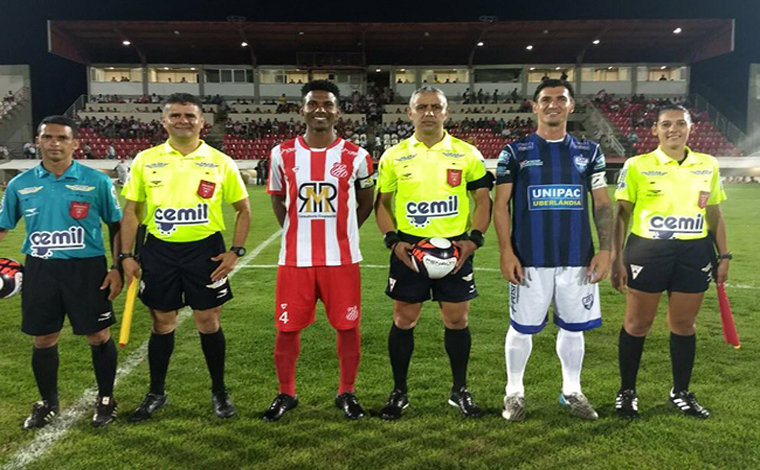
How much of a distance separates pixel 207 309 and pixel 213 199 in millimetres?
693

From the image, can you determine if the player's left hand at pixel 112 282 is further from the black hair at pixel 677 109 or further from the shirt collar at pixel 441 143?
the black hair at pixel 677 109

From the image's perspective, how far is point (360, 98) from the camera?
130 ft

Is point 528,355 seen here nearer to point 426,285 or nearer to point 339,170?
point 426,285

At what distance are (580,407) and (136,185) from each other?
3.08m

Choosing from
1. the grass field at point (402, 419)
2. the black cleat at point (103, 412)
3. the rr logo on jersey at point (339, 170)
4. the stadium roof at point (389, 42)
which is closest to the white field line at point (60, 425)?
the grass field at point (402, 419)

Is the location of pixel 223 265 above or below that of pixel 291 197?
below

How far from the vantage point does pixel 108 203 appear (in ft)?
11.4

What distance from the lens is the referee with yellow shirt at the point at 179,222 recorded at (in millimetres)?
3424

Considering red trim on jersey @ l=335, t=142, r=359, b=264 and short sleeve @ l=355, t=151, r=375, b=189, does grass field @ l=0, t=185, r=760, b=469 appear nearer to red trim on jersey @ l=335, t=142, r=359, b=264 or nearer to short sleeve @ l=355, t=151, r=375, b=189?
red trim on jersey @ l=335, t=142, r=359, b=264

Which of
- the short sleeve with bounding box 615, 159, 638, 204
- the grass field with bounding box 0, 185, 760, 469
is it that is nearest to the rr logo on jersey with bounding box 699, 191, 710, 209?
the short sleeve with bounding box 615, 159, 638, 204

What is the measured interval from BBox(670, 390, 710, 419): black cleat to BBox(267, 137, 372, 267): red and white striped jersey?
2.29 m

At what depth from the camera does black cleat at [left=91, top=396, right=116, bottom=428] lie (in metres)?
3.47

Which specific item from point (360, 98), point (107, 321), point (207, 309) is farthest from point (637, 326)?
point (360, 98)

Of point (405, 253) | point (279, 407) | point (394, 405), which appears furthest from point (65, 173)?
point (394, 405)
